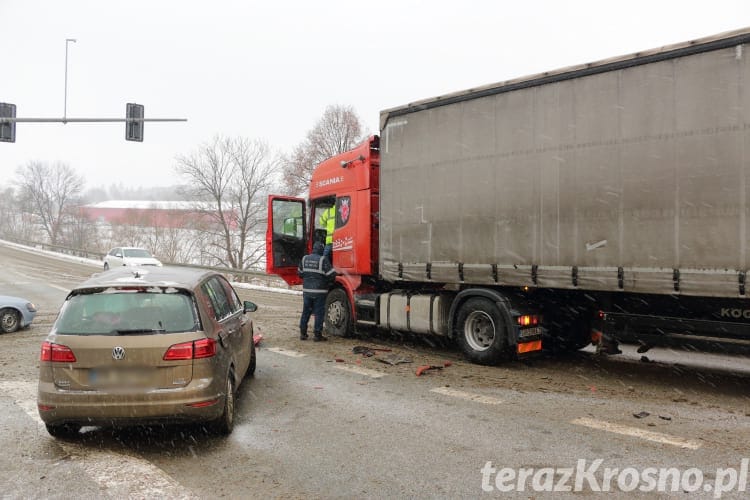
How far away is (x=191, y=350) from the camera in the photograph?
454 centimetres

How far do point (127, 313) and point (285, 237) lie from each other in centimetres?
693

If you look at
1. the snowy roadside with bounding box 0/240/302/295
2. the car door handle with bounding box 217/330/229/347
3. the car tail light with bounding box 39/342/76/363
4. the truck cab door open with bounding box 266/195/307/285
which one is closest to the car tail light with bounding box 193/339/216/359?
the car door handle with bounding box 217/330/229/347

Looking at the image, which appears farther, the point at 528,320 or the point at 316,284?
the point at 316,284

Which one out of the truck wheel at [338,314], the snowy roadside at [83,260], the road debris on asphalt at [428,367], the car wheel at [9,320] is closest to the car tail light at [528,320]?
the road debris on asphalt at [428,367]

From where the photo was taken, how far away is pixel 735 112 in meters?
5.42

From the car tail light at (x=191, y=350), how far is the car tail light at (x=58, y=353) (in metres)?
0.75

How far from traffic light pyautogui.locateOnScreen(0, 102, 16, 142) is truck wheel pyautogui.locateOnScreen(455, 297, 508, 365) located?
17327mm

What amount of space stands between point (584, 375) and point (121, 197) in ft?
390

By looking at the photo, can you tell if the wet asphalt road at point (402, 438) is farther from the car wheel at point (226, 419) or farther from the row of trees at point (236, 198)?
the row of trees at point (236, 198)

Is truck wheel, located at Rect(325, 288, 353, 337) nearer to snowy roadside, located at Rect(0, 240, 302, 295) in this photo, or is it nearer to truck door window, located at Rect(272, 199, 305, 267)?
truck door window, located at Rect(272, 199, 305, 267)

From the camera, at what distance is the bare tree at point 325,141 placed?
1683 inches

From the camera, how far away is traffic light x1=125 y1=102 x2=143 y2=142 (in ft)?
63.1

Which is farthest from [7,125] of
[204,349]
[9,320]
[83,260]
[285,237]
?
[83,260]

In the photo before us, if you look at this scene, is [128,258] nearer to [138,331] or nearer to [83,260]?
[83,260]
